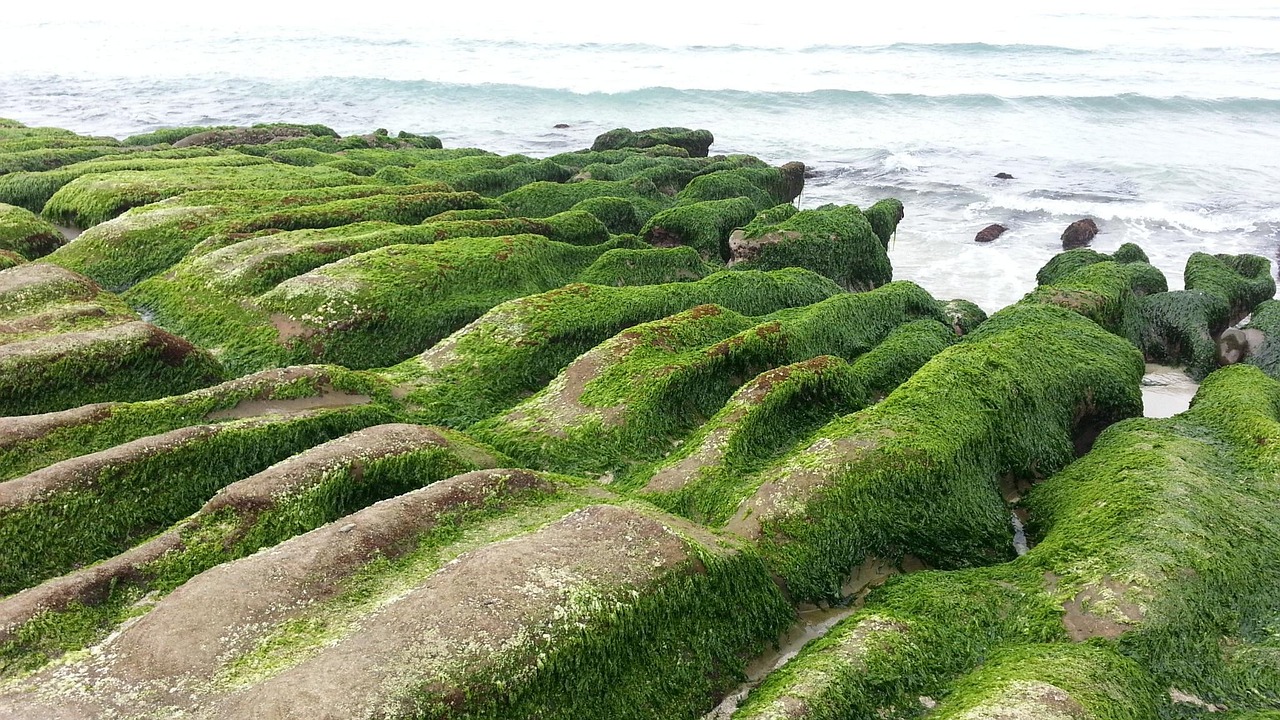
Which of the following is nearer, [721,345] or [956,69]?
[721,345]

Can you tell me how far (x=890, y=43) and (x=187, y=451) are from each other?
63.7 metres

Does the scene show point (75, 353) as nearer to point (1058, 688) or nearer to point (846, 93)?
point (1058, 688)

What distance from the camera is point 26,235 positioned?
12.2m

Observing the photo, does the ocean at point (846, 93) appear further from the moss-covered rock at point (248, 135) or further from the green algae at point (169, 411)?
the green algae at point (169, 411)

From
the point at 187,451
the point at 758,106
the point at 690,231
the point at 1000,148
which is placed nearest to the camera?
the point at 187,451

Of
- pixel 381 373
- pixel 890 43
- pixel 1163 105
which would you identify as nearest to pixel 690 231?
pixel 381 373

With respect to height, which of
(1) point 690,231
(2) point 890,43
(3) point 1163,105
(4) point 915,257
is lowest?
(4) point 915,257

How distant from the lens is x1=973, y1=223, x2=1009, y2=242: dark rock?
21.3 meters

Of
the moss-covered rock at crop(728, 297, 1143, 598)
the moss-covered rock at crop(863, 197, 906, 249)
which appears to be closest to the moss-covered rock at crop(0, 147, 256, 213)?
the moss-covered rock at crop(863, 197, 906, 249)

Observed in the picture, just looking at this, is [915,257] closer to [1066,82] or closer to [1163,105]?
[1163,105]

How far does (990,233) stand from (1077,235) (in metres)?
2.19

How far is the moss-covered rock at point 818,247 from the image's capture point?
1391 cm

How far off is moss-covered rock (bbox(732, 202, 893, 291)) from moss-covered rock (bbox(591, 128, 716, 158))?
41.7ft

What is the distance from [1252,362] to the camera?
12102 millimetres
